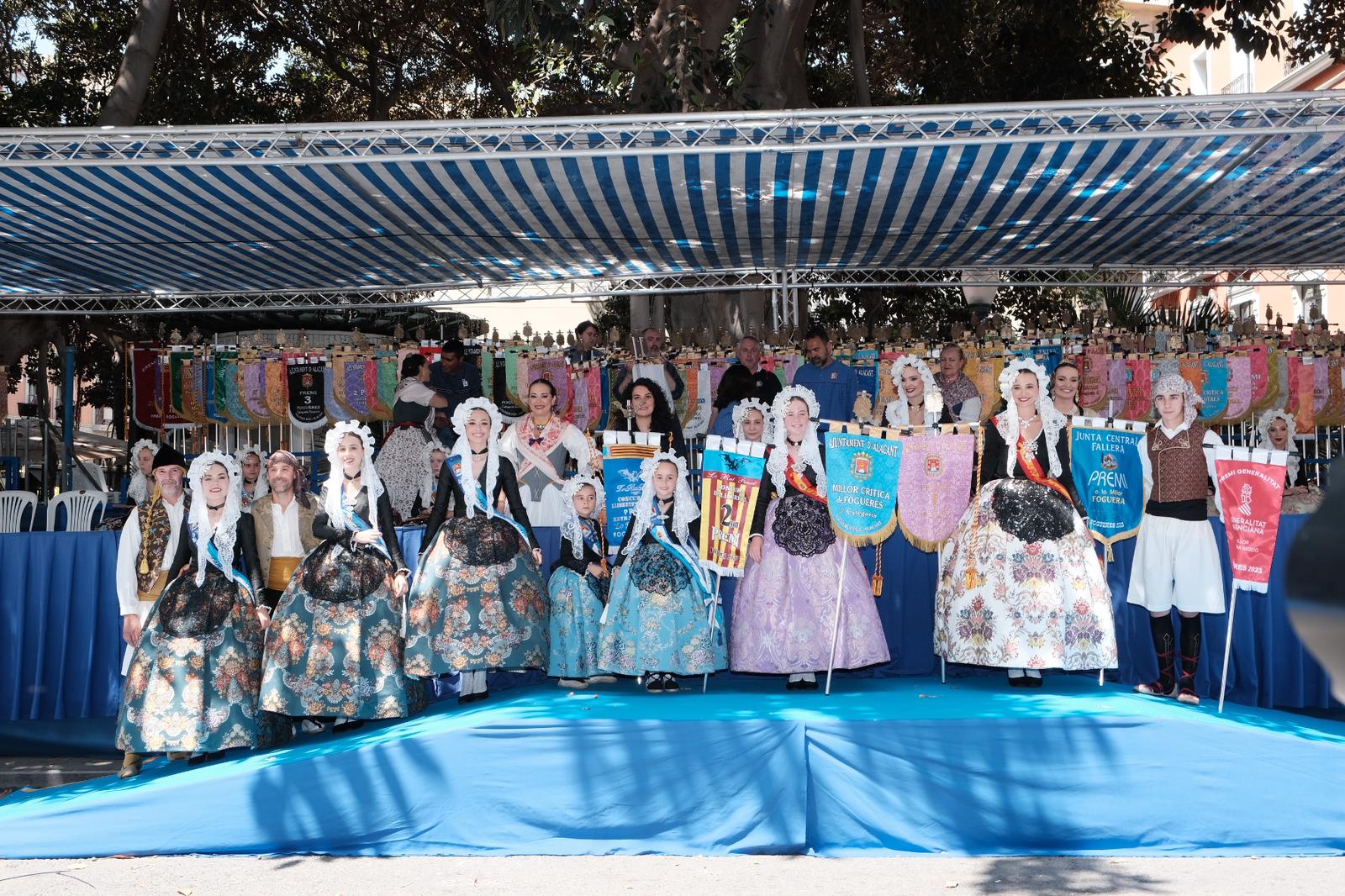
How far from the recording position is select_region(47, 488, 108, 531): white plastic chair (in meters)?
9.29

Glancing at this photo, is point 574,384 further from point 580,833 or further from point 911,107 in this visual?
point 580,833

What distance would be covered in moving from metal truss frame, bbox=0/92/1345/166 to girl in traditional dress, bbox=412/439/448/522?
2.53 metres

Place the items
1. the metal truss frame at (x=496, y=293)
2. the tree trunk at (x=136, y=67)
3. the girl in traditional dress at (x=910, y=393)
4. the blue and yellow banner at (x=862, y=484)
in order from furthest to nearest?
the tree trunk at (x=136, y=67) < the metal truss frame at (x=496, y=293) < the girl in traditional dress at (x=910, y=393) < the blue and yellow banner at (x=862, y=484)

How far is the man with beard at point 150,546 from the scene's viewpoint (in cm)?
589

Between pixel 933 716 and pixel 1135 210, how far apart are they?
4.17m

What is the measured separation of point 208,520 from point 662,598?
1988mm

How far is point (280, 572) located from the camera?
19.6 feet

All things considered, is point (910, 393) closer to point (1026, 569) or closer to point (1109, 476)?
point (1109, 476)

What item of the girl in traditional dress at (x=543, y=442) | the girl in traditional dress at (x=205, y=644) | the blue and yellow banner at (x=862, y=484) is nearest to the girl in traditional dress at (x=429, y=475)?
the girl in traditional dress at (x=543, y=442)

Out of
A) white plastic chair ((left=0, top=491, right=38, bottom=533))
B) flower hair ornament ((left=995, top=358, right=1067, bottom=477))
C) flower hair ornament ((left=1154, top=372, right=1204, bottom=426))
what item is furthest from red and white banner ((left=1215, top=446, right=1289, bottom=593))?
white plastic chair ((left=0, top=491, right=38, bottom=533))

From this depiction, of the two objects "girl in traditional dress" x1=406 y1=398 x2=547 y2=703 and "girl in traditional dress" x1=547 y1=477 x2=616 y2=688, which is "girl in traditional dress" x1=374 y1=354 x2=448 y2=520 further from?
"girl in traditional dress" x1=547 y1=477 x2=616 y2=688

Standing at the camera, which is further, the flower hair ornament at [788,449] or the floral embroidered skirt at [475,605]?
the flower hair ornament at [788,449]

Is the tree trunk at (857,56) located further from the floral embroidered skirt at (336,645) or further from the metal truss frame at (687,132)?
the floral embroidered skirt at (336,645)

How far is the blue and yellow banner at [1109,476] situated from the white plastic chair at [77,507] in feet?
22.1
